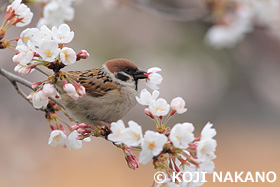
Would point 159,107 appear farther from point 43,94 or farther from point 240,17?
point 240,17

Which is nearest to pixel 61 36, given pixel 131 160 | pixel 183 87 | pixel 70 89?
pixel 70 89

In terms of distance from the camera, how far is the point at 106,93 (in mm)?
2238

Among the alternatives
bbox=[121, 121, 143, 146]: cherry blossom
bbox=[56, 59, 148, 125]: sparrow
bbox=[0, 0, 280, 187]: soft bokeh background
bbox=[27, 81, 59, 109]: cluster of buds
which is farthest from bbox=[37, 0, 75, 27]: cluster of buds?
bbox=[0, 0, 280, 187]: soft bokeh background

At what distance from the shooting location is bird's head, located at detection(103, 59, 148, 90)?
2305 mm

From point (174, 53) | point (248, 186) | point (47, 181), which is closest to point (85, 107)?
point (47, 181)

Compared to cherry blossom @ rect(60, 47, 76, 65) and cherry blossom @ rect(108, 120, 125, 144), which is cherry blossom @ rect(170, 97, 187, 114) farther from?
cherry blossom @ rect(60, 47, 76, 65)

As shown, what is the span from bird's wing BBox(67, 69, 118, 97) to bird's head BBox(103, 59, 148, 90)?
0.04 m

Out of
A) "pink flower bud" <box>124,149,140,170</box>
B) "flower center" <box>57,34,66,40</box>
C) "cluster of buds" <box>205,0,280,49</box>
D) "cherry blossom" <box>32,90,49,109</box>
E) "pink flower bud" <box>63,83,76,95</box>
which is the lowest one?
→ "pink flower bud" <box>124,149,140,170</box>

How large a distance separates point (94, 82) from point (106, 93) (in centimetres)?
9

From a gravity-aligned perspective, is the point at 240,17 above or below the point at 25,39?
above

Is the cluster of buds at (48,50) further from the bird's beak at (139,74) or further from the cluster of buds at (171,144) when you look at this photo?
the bird's beak at (139,74)

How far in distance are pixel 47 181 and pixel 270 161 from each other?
3879mm

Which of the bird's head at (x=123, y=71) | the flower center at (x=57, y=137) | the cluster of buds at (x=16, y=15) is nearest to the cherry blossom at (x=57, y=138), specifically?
the flower center at (x=57, y=137)

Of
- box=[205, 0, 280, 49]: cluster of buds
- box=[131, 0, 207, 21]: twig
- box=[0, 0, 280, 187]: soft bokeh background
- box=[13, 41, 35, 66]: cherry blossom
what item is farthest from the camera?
box=[0, 0, 280, 187]: soft bokeh background
